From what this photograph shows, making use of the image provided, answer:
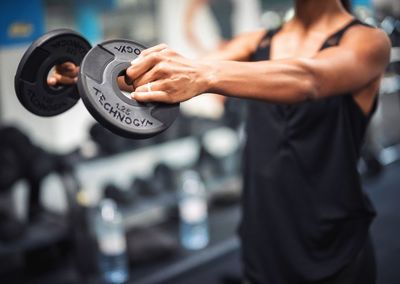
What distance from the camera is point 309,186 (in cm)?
112

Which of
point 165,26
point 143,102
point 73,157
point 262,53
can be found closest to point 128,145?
point 73,157

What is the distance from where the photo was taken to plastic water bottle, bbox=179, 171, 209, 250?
A: 2959mm

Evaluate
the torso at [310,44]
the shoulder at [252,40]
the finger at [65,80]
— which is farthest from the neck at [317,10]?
the finger at [65,80]

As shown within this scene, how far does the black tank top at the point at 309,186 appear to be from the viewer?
1.08 metres

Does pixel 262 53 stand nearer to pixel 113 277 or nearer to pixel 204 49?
pixel 113 277

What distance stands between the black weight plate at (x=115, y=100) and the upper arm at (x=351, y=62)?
0.28 meters

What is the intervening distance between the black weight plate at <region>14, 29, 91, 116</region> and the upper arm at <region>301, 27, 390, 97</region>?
0.49 metres

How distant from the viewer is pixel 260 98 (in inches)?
31.4

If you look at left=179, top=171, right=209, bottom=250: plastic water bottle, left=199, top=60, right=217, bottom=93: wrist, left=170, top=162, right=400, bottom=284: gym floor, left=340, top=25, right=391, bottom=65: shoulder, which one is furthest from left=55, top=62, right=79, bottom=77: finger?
left=179, top=171, right=209, bottom=250: plastic water bottle

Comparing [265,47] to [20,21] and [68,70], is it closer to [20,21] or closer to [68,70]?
[68,70]

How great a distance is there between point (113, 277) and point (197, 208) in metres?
0.67

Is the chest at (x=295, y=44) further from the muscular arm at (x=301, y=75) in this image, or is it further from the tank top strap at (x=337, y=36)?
the muscular arm at (x=301, y=75)

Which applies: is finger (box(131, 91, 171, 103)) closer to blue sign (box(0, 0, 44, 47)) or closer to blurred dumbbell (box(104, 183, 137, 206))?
blue sign (box(0, 0, 44, 47))

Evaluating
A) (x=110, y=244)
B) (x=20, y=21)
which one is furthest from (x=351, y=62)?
(x=110, y=244)
